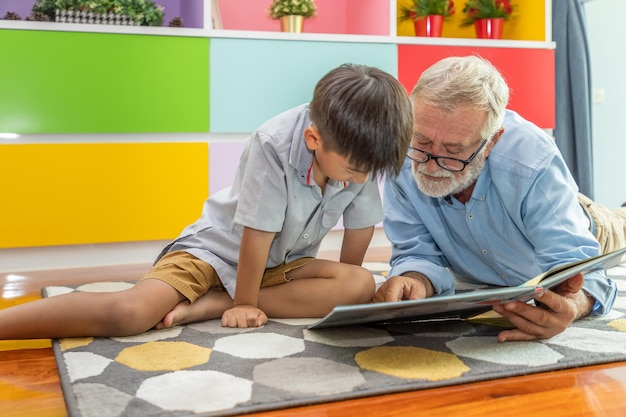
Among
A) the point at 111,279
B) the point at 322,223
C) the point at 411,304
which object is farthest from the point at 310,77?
the point at 411,304

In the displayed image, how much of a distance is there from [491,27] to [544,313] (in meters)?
2.05

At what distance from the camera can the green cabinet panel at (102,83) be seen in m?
2.22

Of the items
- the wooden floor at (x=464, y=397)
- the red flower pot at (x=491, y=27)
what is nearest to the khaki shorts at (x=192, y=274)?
the wooden floor at (x=464, y=397)

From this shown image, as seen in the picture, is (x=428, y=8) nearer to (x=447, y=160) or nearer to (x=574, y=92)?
(x=574, y=92)

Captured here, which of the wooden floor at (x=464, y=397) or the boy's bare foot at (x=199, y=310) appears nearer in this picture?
the wooden floor at (x=464, y=397)

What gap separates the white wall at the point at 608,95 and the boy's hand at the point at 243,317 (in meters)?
2.74

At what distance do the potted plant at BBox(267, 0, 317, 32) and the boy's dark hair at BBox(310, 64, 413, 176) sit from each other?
156cm

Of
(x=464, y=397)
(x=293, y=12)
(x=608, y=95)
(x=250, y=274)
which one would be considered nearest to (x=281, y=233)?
(x=250, y=274)

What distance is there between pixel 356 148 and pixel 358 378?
378 millimetres

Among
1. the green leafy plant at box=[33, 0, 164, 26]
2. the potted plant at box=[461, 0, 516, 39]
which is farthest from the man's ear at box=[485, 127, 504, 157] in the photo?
the potted plant at box=[461, 0, 516, 39]

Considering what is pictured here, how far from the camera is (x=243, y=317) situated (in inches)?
51.6

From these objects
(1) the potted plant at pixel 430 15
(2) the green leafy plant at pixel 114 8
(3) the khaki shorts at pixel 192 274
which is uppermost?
(1) the potted plant at pixel 430 15

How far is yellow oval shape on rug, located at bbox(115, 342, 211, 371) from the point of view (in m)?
1.04

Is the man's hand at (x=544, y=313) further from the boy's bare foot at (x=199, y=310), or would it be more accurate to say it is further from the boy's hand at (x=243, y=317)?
the boy's bare foot at (x=199, y=310)
